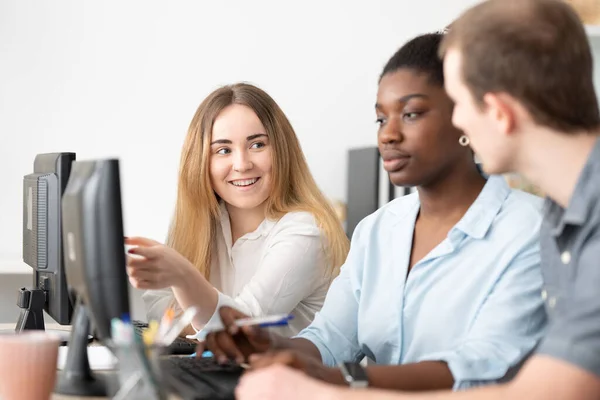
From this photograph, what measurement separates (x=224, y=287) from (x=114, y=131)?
4.71ft

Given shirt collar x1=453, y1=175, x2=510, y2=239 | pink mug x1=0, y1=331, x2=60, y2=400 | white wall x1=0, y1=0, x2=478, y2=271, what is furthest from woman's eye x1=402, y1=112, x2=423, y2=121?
white wall x1=0, y1=0, x2=478, y2=271

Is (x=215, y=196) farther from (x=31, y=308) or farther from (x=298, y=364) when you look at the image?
(x=298, y=364)

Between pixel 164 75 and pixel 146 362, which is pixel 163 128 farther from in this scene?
pixel 146 362

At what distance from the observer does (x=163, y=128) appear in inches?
142

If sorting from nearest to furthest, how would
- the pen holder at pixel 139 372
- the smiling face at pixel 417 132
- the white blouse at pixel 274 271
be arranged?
the pen holder at pixel 139 372
the smiling face at pixel 417 132
the white blouse at pixel 274 271

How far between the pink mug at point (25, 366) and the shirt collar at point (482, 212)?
72cm

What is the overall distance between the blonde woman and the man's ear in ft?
3.79

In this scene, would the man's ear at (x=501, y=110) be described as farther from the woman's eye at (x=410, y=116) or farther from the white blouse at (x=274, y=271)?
the white blouse at (x=274, y=271)

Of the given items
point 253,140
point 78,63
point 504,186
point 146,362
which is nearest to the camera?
point 146,362

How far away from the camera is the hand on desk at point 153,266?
1.69 m

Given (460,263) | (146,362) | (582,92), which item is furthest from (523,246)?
(146,362)

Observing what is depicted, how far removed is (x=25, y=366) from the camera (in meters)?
1.13

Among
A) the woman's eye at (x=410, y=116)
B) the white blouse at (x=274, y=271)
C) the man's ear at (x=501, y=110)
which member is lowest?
the white blouse at (x=274, y=271)

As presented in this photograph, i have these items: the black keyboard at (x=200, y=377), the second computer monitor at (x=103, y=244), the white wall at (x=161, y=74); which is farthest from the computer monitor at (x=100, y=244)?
the white wall at (x=161, y=74)
